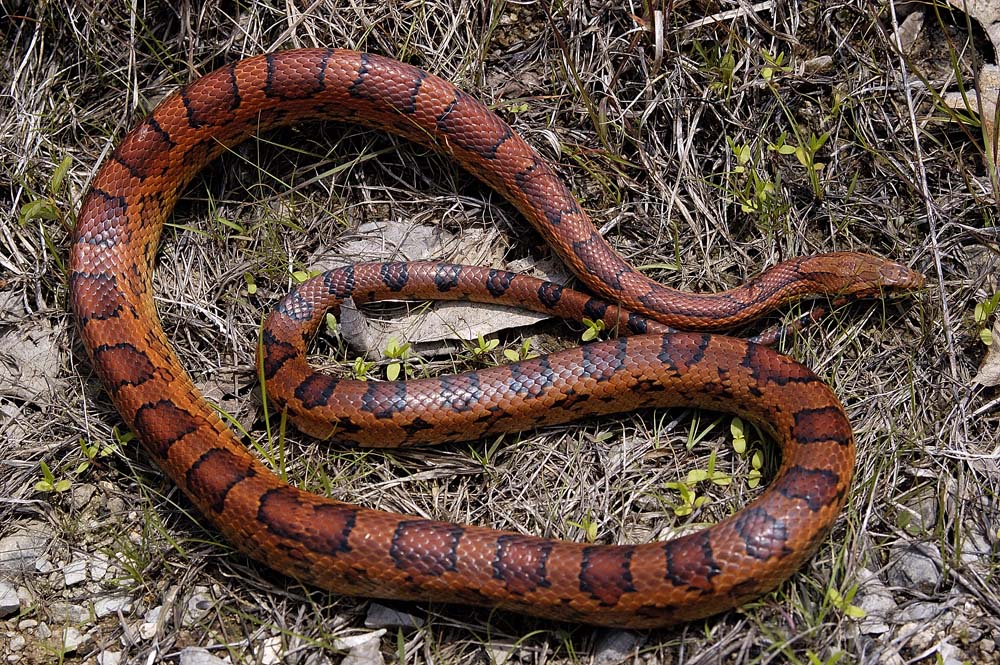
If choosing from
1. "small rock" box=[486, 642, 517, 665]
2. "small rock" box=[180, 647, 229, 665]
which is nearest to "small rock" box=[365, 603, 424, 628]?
"small rock" box=[486, 642, 517, 665]

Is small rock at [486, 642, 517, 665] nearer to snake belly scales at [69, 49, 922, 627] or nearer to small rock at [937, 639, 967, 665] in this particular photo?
snake belly scales at [69, 49, 922, 627]

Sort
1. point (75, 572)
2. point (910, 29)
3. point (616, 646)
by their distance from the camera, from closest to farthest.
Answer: point (616, 646)
point (75, 572)
point (910, 29)

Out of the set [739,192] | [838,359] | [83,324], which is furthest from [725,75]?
[83,324]

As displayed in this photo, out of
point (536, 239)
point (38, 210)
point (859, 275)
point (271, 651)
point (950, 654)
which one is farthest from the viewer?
Result: point (536, 239)

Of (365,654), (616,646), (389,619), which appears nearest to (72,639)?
(365,654)

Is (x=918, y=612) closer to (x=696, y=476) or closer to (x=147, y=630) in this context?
(x=696, y=476)

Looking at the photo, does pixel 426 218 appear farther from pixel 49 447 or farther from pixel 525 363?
pixel 49 447

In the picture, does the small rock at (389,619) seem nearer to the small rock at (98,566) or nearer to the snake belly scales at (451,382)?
the snake belly scales at (451,382)
